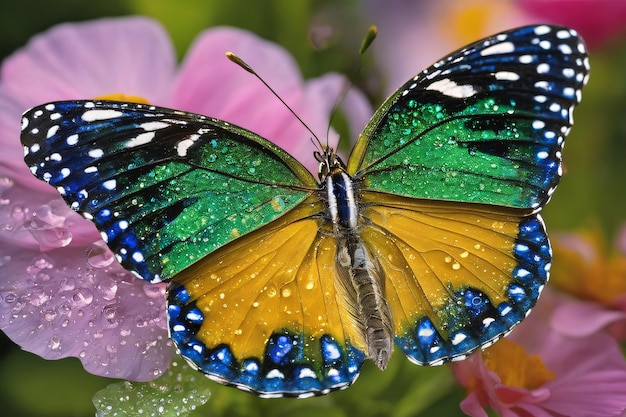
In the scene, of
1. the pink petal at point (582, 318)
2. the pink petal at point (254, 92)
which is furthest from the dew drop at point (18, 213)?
the pink petal at point (582, 318)

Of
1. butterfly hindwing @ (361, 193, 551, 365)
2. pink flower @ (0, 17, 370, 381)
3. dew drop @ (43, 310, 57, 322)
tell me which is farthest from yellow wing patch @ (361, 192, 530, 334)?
dew drop @ (43, 310, 57, 322)

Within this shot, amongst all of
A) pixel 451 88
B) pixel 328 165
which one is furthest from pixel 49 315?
pixel 451 88

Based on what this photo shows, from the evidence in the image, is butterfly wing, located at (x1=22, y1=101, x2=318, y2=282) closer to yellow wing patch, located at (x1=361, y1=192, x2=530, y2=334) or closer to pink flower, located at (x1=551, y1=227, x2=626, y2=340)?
yellow wing patch, located at (x1=361, y1=192, x2=530, y2=334)

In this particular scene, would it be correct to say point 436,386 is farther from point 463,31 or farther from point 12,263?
point 463,31

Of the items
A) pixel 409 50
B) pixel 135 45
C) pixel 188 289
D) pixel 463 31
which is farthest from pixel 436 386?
pixel 463 31

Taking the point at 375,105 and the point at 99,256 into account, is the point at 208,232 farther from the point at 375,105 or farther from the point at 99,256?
the point at 375,105

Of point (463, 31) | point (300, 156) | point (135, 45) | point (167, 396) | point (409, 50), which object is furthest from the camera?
point (463, 31)
